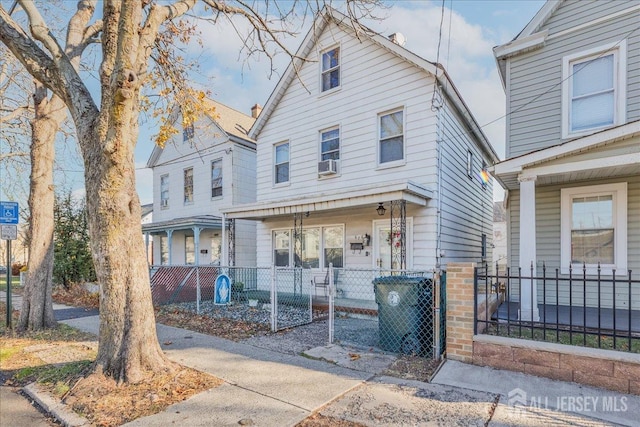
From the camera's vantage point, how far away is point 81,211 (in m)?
13.5

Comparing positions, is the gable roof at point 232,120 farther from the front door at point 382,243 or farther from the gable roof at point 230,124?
the front door at point 382,243

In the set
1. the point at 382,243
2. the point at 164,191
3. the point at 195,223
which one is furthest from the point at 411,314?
the point at 164,191

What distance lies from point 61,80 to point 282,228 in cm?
738

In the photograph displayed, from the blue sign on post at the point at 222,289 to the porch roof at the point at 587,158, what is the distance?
6.47 meters

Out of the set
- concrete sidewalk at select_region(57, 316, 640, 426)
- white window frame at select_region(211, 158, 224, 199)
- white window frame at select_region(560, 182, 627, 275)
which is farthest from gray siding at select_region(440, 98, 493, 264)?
white window frame at select_region(211, 158, 224, 199)

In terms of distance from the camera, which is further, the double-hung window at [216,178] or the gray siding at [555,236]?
the double-hung window at [216,178]

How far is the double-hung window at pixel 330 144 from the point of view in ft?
33.6

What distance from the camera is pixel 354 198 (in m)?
8.14

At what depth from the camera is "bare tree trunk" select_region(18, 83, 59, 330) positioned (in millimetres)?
7078

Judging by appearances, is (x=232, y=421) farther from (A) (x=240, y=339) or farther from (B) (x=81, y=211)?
(B) (x=81, y=211)

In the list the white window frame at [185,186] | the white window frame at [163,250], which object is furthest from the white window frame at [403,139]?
the white window frame at [163,250]

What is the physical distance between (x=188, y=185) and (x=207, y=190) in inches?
61.0

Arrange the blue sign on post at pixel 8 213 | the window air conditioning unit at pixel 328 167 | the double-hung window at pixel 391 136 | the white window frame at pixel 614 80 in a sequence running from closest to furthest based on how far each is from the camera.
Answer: the white window frame at pixel 614 80, the blue sign on post at pixel 8 213, the double-hung window at pixel 391 136, the window air conditioning unit at pixel 328 167

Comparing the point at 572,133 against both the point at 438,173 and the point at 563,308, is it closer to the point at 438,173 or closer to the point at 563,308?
the point at 438,173
